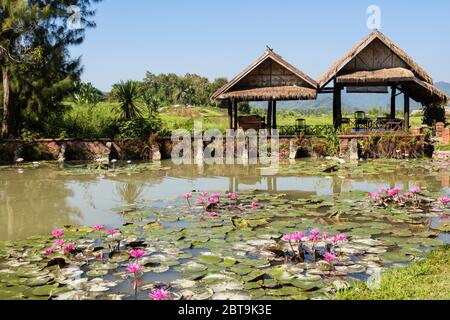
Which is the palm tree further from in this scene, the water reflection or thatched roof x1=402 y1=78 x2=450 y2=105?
thatched roof x1=402 y1=78 x2=450 y2=105

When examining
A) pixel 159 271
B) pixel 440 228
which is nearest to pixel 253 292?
pixel 159 271

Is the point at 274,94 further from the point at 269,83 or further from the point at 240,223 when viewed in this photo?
the point at 240,223

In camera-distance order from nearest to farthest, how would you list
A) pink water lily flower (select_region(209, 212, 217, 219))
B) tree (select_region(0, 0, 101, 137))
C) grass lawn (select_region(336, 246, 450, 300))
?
grass lawn (select_region(336, 246, 450, 300)) < pink water lily flower (select_region(209, 212, 217, 219)) < tree (select_region(0, 0, 101, 137))

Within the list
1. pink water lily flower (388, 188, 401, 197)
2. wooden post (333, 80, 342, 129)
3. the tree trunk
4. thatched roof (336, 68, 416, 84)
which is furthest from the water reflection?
thatched roof (336, 68, 416, 84)

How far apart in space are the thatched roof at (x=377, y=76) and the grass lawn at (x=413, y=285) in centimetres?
1332

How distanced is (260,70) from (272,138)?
295cm

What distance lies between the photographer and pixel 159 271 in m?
4.92

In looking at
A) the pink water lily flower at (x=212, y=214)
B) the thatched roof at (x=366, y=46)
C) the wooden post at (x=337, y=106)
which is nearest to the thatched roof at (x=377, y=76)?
the thatched roof at (x=366, y=46)

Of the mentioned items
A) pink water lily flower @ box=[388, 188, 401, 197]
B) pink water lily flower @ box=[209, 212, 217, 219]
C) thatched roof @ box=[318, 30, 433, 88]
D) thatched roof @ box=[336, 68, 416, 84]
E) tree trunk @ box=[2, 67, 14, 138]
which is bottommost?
pink water lily flower @ box=[209, 212, 217, 219]

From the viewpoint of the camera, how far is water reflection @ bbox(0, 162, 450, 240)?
7.94m

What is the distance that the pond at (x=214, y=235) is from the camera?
4.51m

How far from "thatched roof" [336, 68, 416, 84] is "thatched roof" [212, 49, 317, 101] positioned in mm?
1315

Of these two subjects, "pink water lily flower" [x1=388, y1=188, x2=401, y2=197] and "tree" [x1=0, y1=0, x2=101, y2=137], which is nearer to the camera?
"pink water lily flower" [x1=388, y1=188, x2=401, y2=197]

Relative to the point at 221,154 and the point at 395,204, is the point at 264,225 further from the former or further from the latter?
the point at 221,154
